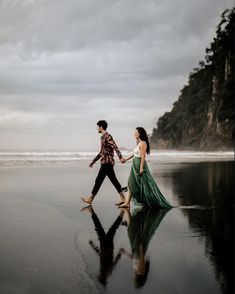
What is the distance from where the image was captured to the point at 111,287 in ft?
12.6

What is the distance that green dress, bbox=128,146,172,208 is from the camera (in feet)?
29.7

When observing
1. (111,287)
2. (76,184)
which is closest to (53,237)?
(111,287)

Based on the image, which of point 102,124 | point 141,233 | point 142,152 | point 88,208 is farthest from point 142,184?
point 141,233

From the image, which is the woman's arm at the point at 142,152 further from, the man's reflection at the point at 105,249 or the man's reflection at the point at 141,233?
the man's reflection at the point at 105,249

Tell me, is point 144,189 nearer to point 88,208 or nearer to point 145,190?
point 145,190

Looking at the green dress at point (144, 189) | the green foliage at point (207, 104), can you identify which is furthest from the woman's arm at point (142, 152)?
the green foliage at point (207, 104)

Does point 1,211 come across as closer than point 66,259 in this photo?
No

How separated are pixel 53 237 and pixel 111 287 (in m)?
2.28

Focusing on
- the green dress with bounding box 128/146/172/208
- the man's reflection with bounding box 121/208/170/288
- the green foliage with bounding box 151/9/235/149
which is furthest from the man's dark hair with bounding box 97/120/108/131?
the green foliage with bounding box 151/9/235/149

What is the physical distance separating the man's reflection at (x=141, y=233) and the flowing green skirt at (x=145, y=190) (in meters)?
0.24

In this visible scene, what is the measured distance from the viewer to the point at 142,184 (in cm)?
919

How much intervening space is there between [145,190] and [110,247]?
3781mm

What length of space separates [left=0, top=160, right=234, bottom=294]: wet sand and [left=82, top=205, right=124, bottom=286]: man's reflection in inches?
0.4

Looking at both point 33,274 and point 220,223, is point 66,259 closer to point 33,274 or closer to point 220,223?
point 33,274
